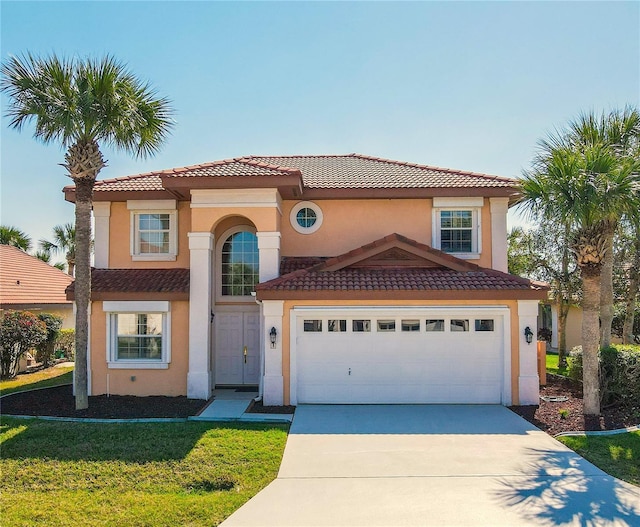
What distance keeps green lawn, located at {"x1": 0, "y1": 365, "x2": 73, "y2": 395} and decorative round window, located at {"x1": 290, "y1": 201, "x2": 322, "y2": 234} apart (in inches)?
361

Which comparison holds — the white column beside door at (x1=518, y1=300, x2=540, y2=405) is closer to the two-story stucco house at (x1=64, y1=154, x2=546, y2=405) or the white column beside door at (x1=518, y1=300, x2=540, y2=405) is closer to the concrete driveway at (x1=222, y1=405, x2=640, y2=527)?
the two-story stucco house at (x1=64, y1=154, x2=546, y2=405)

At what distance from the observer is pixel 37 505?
22.2 feet

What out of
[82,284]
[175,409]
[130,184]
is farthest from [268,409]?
[130,184]

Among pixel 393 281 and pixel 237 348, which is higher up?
pixel 393 281

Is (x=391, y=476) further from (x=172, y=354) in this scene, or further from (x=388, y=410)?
(x=172, y=354)

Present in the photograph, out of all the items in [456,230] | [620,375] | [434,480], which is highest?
[456,230]

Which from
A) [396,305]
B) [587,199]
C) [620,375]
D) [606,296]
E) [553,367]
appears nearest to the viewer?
[587,199]

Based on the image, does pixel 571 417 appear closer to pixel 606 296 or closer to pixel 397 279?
pixel 606 296

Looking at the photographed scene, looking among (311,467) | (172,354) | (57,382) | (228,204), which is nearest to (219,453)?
(311,467)

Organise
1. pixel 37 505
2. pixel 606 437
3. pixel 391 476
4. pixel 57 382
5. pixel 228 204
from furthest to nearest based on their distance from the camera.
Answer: pixel 57 382 < pixel 228 204 < pixel 606 437 < pixel 391 476 < pixel 37 505

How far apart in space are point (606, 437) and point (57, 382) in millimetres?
16047

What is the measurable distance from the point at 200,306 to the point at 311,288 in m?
3.29

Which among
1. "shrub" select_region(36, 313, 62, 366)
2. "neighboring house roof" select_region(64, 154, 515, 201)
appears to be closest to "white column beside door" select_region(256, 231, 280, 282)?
"neighboring house roof" select_region(64, 154, 515, 201)

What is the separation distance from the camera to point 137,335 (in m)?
13.9
